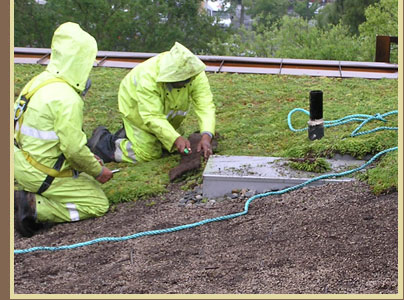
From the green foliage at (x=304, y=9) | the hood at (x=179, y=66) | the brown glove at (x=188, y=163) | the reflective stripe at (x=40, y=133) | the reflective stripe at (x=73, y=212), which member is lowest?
the reflective stripe at (x=73, y=212)

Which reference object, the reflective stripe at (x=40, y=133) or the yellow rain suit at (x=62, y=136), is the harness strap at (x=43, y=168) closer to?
the yellow rain suit at (x=62, y=136)

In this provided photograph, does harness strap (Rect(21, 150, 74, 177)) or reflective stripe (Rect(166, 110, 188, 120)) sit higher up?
reflective stripe (Rect(166, 110, 188, 120))

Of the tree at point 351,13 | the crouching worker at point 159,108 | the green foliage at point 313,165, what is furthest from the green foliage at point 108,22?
the green foliage at point 313,165

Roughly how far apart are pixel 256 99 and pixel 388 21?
2166cm

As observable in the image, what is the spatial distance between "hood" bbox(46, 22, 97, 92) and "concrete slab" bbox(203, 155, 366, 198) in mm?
1345

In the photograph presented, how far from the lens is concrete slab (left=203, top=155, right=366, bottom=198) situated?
5.31 metres

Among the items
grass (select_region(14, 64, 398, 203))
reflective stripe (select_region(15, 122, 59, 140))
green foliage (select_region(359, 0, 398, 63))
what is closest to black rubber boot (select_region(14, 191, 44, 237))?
reflective stripe (select_region(15, 122, 59, 140))

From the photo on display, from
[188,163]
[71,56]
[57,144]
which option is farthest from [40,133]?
[188,163]

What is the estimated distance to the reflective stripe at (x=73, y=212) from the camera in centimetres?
533

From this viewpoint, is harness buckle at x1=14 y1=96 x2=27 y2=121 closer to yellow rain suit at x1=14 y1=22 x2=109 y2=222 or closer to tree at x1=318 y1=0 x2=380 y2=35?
yellow rain suit at x1=14 y1=22 x2=109 y2=222

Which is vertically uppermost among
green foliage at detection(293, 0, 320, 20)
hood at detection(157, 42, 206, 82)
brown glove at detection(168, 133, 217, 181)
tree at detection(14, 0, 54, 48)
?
green foliage at detection(293, 0, 320, 20)

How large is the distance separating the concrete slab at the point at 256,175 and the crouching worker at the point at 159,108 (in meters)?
0.64

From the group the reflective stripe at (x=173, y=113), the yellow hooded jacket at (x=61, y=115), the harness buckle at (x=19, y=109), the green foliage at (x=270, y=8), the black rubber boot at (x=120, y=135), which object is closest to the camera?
the yellow hooded jacket at (x=61, y=115)

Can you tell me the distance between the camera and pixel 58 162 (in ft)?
17.0
